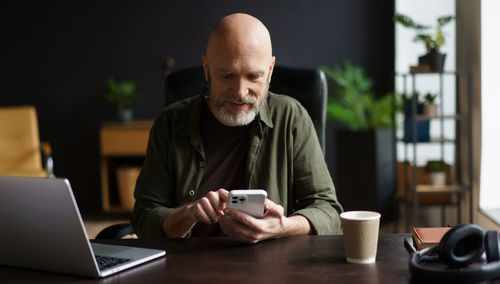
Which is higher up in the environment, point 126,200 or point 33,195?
point 33,195

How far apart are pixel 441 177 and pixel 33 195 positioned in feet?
10.9

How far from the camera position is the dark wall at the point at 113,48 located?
521cm

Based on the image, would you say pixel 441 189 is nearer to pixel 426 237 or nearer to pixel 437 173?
pixel 437 173

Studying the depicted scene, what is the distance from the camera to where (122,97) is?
5.20 meters

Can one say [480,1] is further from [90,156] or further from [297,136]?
[90,156]

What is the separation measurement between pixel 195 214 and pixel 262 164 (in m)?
0.43

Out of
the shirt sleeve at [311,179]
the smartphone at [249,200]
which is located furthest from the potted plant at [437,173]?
the smartphone at [249,200]

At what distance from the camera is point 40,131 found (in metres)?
5.52

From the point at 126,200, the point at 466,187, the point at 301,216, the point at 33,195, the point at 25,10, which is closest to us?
the point at 33,195

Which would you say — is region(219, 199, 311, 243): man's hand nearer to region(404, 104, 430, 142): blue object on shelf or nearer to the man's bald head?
the man's bald head

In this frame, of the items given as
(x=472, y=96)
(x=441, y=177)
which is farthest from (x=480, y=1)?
(x=441, y=177)

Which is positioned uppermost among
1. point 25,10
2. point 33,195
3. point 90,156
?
point 25,10

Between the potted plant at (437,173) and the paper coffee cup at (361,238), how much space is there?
295 cm

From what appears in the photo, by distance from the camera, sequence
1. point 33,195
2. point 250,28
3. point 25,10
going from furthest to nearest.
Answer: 1. point 25,10
2. point 250,28
3. point 33,195
